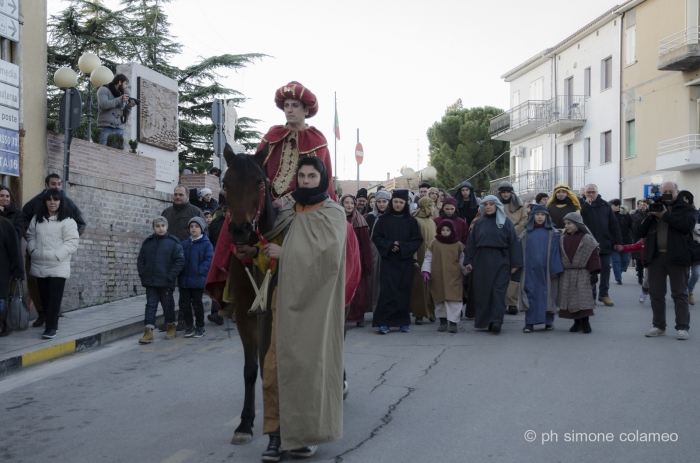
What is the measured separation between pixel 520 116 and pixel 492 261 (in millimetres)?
32422

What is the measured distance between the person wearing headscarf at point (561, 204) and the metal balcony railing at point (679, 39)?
1776 centimetres

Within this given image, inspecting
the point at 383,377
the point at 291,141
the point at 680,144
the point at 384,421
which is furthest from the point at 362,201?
the point at 680,144

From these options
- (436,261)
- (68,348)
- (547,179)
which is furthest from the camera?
(547,179)

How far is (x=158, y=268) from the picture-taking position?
10.3 m

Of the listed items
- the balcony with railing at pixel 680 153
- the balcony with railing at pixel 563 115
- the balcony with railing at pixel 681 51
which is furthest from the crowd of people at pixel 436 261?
the balcony with railing at pixel 563 115

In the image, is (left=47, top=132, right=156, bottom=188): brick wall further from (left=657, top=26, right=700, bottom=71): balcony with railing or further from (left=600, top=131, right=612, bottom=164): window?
(left=600, top=131, right=612, bottom=164): window

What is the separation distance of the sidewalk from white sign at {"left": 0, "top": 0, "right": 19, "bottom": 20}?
4.76 metres

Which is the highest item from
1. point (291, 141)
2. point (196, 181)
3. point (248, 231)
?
point (196, 181)

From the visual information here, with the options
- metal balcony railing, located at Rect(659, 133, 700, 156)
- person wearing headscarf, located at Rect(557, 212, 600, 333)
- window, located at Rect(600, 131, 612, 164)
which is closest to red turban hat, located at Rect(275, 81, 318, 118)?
person wearing headscarf, located at Rect(557, 212, 600, 333)

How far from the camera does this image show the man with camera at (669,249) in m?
9.35

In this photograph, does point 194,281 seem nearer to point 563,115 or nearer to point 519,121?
point 563,115

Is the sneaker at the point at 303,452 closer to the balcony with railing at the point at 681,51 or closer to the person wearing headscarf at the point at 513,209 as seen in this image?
the person wearing headscarf at the point at 513,209

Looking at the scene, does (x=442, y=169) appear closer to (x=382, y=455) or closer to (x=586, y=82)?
(x=586, y=82)

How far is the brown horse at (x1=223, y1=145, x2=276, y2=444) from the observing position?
462cm
